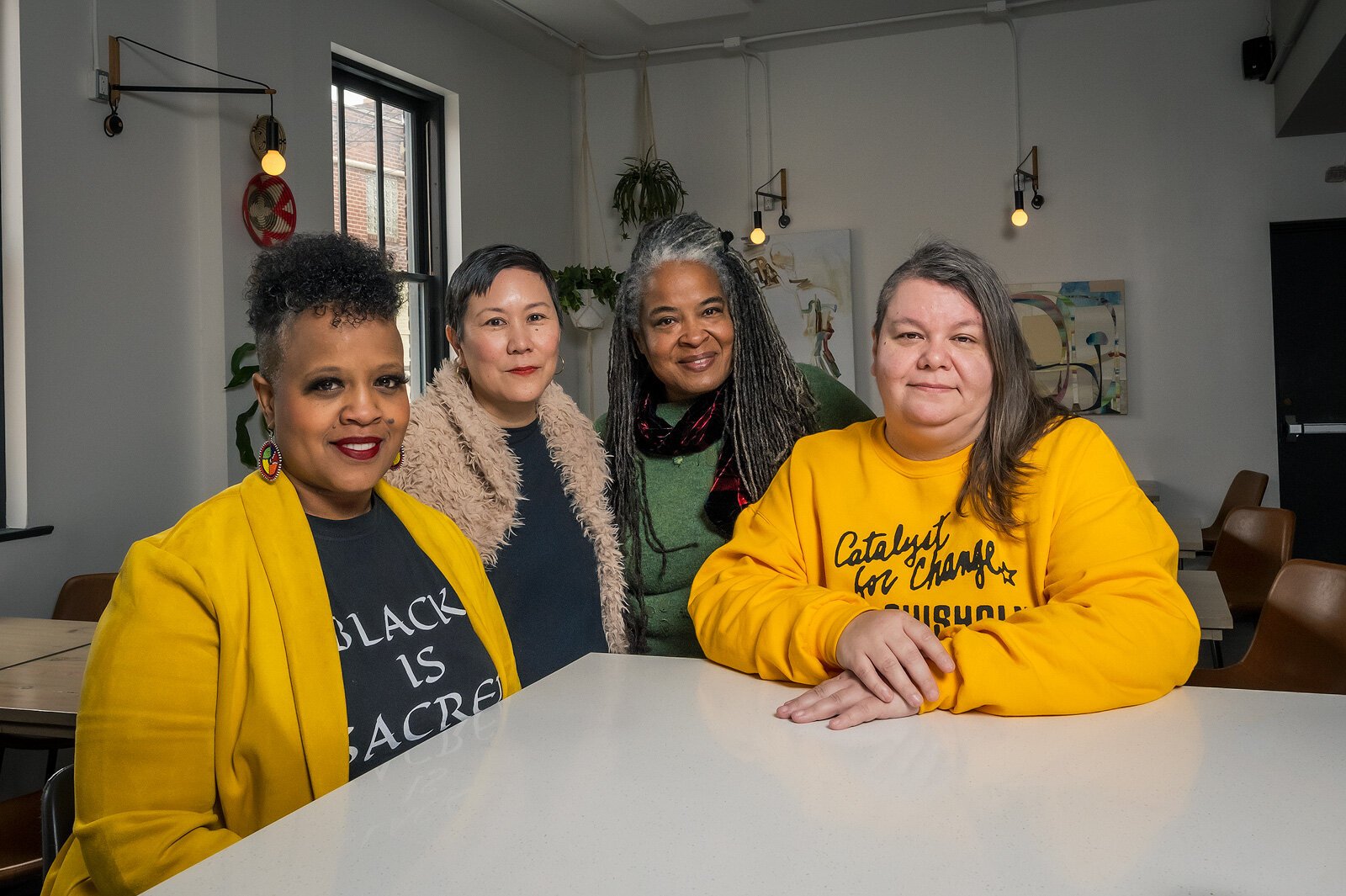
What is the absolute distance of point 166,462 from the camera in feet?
12.3

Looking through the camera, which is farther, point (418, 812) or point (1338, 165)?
point (1338, 165)

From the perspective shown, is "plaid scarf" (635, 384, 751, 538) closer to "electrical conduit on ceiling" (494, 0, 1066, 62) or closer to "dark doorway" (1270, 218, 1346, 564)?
"electrical conduit on ceiling" (494, 0, 1066, 62)

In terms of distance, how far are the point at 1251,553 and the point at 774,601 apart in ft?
11.1

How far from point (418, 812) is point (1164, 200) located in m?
5.81

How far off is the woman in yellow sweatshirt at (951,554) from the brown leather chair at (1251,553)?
2956mm

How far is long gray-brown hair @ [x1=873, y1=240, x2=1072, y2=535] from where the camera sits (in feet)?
4.57

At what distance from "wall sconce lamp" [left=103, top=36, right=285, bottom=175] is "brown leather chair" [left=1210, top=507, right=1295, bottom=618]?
384 centimetres

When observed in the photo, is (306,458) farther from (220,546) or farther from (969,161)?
(969,161)

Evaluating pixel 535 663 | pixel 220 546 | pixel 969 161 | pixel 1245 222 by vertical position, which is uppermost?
pixel 969 161

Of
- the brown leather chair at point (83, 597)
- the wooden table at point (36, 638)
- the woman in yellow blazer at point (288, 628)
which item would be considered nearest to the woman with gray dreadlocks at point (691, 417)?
the woman in yellow blazer at point (288, 628)

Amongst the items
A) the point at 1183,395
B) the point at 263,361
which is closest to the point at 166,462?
the point at 263,361

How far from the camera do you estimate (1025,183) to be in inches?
231

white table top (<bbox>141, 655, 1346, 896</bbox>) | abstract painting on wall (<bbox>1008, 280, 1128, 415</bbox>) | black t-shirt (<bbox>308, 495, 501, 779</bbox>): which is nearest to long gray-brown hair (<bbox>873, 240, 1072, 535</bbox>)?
white table top (<bbox>141, 655, 1346, 896</bbox>)

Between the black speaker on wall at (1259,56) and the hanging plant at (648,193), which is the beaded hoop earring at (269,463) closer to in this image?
the hanging plant at (648,193)
